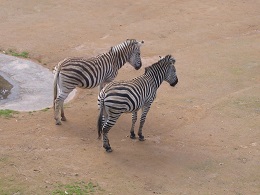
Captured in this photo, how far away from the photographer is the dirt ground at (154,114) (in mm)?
10227

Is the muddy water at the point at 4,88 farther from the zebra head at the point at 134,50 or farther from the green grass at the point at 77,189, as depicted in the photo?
the green grass at the point at 77,189

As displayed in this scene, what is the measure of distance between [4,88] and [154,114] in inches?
191

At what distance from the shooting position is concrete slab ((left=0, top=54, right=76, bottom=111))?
537 inches

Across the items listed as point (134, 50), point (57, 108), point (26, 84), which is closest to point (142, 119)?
point (57, 108)

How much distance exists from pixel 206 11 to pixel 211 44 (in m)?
4.10

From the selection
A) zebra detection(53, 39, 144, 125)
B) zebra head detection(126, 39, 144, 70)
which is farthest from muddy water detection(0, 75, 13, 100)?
zebra head detection(126, 39, 144, 70)

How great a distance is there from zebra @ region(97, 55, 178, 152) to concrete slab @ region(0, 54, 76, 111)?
3.13m

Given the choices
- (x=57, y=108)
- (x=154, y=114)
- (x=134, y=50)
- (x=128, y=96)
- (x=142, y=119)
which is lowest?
(x=154, y=114)

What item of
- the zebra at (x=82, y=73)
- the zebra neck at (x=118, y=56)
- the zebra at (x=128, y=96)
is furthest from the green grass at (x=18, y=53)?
the zebra at (x=128, y=96)

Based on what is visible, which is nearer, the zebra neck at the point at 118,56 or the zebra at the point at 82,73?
the zebra at the point at 82,73

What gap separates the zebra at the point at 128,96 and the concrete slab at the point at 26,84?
313 centimetres

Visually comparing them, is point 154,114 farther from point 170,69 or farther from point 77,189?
point 77,189

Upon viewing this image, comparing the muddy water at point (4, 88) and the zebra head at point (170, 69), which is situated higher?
the zebra head at point (170, 69)

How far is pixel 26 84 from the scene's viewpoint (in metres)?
15.0
